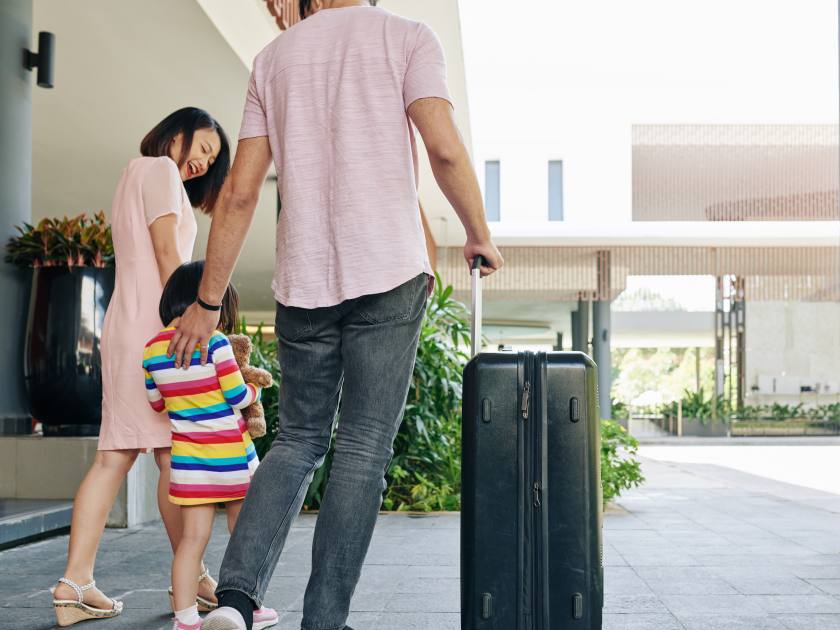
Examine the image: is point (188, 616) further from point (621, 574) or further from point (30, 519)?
point (30, 519)

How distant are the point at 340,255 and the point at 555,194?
457 inches

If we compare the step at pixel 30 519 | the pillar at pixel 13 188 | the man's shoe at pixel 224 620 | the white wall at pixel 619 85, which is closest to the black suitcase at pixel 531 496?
the man's shoe at pixel 224 620

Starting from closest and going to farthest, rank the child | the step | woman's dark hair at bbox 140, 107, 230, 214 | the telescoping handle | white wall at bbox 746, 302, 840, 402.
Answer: the telescoping handle → the child → woman's dark hair at bbox 140, 107, 230, 214 → the step → white wall at bbox 746, 302, 840, 402

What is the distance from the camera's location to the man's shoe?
1434 millimetres

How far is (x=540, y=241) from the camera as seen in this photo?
1217 centimetres

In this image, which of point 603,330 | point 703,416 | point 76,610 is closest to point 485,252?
point 76,610

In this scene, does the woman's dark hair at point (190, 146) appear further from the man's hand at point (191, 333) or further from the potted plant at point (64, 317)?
the potted plant at point (64, 317)

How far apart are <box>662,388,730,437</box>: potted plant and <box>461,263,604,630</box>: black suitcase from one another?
1599cm

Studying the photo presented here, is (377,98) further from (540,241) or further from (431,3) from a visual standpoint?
(540,241)

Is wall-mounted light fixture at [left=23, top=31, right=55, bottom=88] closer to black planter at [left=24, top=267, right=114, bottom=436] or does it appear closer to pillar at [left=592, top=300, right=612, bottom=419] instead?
black planter at [left=24, top=267, right=114, bottom=436]

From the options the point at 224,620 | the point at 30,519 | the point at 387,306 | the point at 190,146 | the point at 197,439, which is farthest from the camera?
the point at 30,519

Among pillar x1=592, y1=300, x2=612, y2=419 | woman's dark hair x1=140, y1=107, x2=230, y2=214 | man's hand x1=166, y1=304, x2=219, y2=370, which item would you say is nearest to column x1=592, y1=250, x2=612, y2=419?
pillar x1=592, y1=300, x2=612, y2=419

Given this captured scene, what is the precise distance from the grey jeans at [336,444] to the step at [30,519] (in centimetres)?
Result: 188

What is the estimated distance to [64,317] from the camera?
361 centimetres
